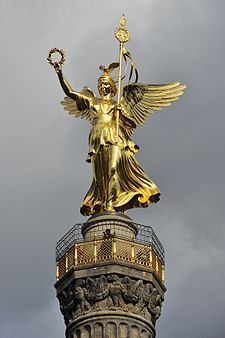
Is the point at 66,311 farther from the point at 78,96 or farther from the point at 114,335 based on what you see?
the point at 78,96

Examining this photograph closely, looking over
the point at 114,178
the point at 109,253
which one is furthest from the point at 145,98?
the point at 109,253

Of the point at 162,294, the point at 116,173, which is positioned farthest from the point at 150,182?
the point at 162,294

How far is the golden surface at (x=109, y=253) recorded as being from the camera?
51.8 meters

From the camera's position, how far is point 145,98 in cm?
5753

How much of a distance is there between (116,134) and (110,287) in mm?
7330

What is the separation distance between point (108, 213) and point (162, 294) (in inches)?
152

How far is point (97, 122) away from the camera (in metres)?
55.9

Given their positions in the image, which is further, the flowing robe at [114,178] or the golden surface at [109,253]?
the flowing robe at [114,178]

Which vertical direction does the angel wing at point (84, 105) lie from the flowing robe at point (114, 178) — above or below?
above

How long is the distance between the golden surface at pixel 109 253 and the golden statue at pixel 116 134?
2.45 m

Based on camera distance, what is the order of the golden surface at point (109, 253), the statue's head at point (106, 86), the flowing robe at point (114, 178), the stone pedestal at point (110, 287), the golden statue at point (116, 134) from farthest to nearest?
the statue's head at point (106, 86) < the golden statue at point (116, 134) < the flowing robe at point (114, 178) < the golden surface at point (109, 253) < the stone pedestal at point (110, 287)

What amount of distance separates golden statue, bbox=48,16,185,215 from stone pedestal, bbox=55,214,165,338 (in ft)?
6.82

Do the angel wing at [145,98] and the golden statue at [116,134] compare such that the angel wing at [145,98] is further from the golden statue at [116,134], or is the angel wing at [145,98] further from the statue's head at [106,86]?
the statue's head at [106,86]

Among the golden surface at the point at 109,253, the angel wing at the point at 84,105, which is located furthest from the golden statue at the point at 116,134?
the golden surface at the point at 109,253
